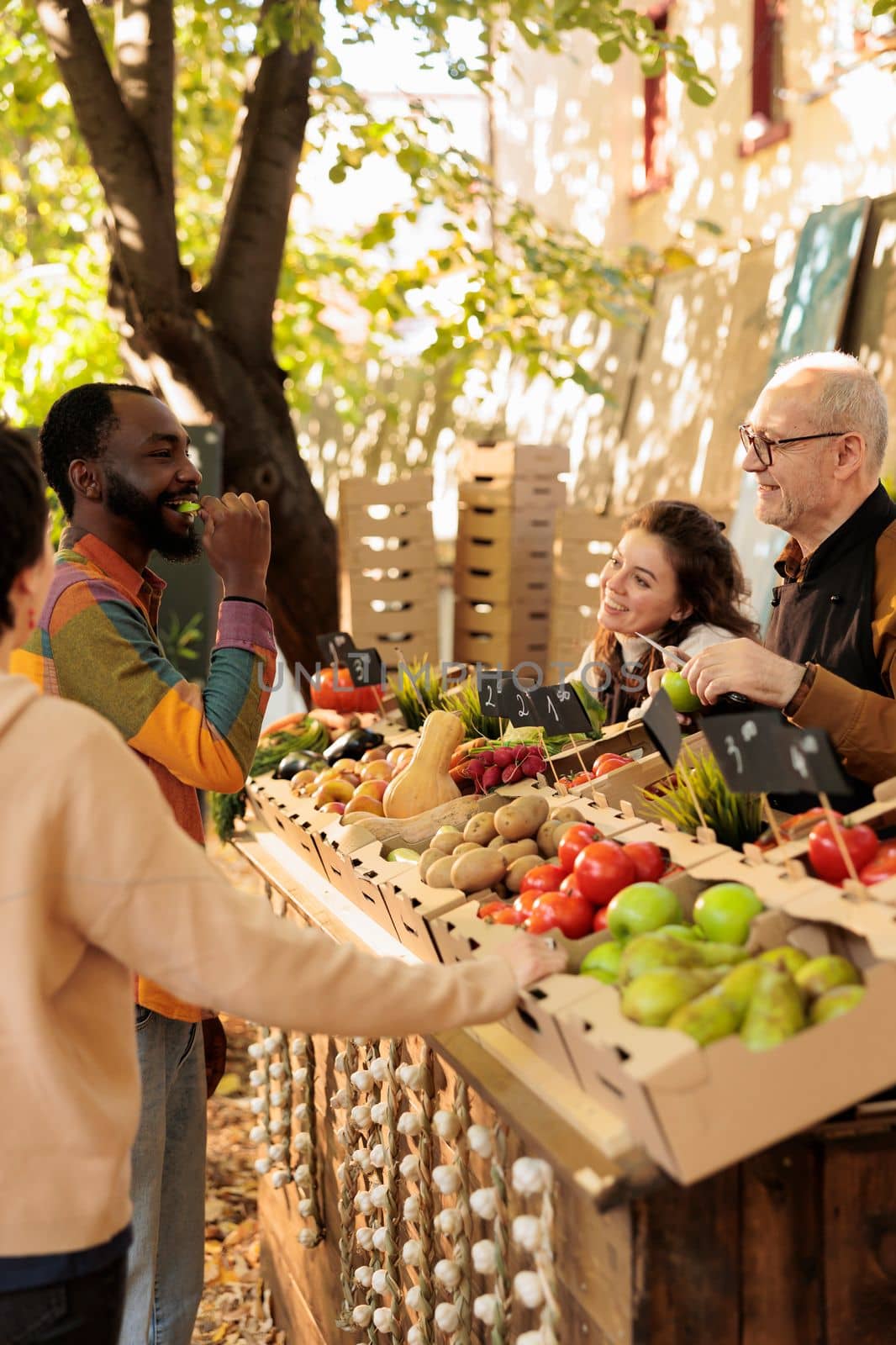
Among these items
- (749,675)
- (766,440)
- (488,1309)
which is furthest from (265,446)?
(488,1309)

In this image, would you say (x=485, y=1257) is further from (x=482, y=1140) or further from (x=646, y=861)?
(x=646, y=861)

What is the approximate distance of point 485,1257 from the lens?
1.70 metres

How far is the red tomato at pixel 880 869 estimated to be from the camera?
1521 mm

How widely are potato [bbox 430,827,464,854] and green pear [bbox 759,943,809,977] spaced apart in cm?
71

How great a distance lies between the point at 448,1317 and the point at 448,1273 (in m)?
0.07

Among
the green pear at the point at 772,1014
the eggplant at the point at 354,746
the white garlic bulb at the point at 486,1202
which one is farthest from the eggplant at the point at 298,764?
the green pear at the point at 772,1014

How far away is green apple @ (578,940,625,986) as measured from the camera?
1527 mm

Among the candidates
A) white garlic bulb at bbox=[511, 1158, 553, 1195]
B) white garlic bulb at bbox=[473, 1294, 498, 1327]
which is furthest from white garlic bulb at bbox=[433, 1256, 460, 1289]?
white garlic bulb at bbox=[511, 1158, 553, 1195]

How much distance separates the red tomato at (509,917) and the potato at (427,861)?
0.75 feet

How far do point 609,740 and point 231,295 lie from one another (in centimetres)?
336

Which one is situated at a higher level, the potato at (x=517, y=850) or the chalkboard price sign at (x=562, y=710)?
the chalkboard price sign at (x=562, y=710)

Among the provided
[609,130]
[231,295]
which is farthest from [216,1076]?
[609,130]

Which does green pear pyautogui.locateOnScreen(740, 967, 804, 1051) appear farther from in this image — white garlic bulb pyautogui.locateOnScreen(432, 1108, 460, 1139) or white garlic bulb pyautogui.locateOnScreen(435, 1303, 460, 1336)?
white garlic bulb pyautogui.locateOnScreen(435, 1303, 460, 1336)

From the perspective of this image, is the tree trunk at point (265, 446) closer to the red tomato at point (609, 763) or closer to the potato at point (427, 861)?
the red tomato at point (609, 763)
